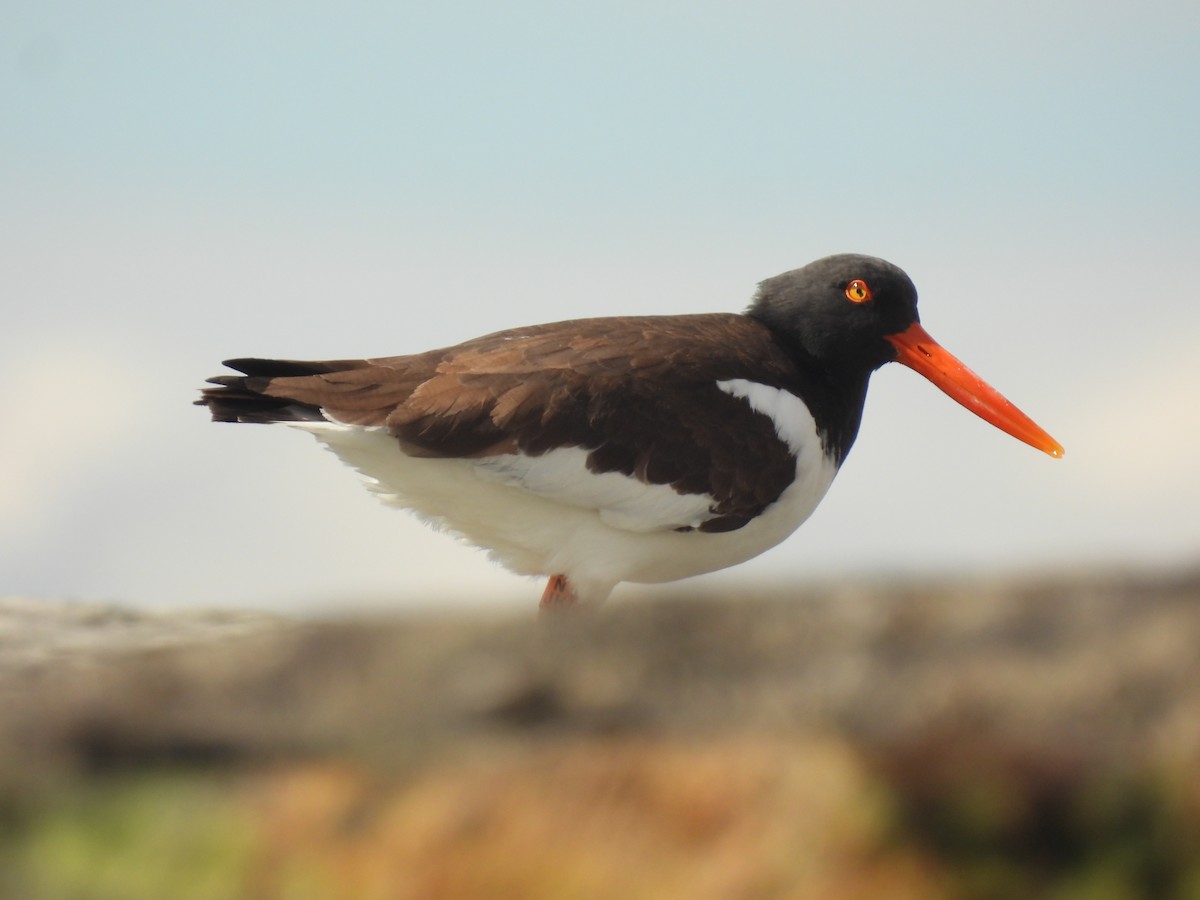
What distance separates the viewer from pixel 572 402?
5.87m

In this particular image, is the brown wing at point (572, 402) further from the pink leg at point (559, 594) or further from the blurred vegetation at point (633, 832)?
the blurred vegetation at point (633, 832)

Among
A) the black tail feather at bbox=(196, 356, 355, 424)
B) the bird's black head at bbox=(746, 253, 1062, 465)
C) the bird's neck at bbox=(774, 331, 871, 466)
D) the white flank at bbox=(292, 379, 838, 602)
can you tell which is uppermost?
the bird's black head at bbox=(746, 253, 1062, 465)

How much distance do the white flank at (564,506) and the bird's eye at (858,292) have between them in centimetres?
102

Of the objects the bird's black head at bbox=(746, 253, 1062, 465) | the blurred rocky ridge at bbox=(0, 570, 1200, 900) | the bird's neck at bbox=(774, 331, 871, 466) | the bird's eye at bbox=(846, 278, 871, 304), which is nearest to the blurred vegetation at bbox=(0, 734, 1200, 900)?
the blurred rocky ridge at bbox=(0, 570, 1200, 900)

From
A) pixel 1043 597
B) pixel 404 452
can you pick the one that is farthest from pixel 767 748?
pixel 404 452

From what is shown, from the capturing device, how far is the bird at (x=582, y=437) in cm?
575

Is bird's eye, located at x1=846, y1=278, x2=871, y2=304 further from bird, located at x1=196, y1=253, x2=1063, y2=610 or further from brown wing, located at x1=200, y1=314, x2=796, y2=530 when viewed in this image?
brown wing, located at x1=200, y1=314, x2=796, y2=530

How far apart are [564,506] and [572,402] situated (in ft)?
1.48

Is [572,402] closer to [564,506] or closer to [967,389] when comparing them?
[564,506]

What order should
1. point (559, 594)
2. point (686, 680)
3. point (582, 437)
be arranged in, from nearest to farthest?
point (686, 680), point (582, 437), point (559, 594)

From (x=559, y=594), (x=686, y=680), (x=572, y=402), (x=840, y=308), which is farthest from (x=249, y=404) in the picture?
(x=686, y=680)

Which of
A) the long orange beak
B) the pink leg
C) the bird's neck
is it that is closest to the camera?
the pink leg

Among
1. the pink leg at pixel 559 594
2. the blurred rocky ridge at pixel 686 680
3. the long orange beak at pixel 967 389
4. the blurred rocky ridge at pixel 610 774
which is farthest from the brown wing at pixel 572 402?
the blurred rocky ridge at pixel 610 774

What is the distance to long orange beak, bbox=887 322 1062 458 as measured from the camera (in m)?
7.43
